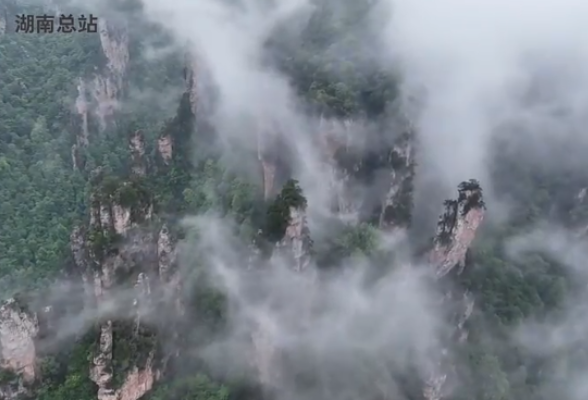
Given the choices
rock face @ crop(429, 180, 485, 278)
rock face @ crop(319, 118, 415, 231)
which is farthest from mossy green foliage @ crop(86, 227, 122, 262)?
rock face @ crop(429, 180, 485, 278)

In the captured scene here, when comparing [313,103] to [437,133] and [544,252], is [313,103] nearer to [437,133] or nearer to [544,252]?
[437,133]

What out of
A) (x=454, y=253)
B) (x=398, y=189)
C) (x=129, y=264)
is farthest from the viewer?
(x=398, y=189)

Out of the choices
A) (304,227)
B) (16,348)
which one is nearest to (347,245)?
(304,227)

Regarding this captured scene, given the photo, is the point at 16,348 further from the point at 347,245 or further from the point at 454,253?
the point at 454,253

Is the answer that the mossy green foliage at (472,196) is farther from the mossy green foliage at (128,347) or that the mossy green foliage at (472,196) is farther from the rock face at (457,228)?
the mossy green foliage at (128,347)

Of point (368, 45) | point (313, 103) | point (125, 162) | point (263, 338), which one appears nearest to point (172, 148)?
point (125, 162)

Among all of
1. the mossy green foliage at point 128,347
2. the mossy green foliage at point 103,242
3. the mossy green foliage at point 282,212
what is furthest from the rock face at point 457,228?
the mossy green foliage at point 103,242
